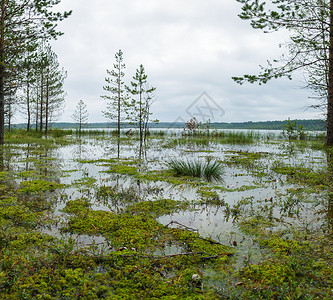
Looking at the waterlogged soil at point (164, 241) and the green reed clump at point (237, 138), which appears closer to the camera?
the waterlogged soil at point (164, 241)

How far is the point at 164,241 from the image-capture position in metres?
3.10

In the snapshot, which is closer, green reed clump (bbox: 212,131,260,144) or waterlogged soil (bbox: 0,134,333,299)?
waterlogged soil (bbox: 0,134,333,299)

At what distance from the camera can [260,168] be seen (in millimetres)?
8664

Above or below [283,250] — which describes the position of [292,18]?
above

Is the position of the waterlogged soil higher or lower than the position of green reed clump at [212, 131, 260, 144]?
lower

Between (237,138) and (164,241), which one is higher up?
(237,138)

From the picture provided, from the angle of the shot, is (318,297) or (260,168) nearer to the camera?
(318,297)

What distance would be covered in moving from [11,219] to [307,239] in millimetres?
4244

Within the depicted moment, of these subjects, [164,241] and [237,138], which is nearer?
[164,241]

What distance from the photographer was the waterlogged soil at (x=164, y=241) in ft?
7.11

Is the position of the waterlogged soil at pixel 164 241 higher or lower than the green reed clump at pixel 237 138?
lower

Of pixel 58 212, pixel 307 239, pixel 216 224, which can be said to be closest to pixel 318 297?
pixel 307 239

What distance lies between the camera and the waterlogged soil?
7.11 ft

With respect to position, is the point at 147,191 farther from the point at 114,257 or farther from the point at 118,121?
the point at 118,121
